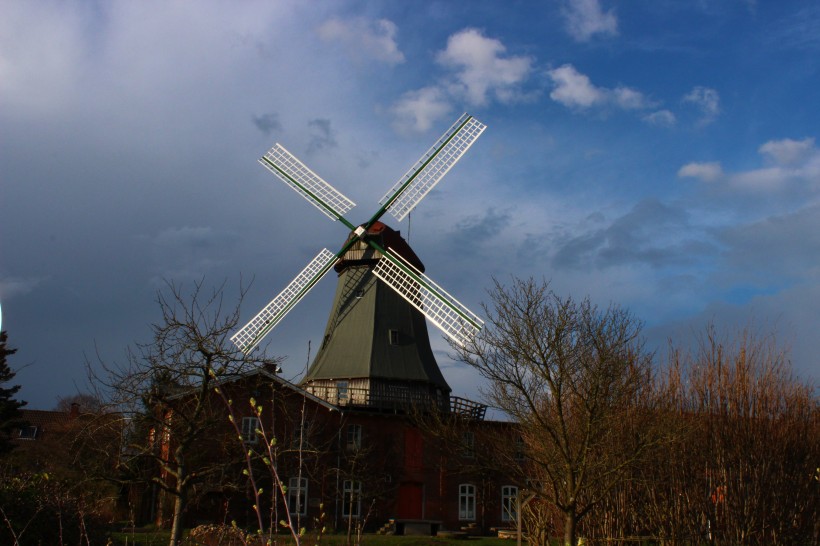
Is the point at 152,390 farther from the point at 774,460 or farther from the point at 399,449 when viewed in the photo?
the point at 399,449

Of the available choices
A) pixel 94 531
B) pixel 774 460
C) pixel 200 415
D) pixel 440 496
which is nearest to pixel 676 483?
pixel 774 460

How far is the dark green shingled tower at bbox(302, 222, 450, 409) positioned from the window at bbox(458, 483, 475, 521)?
12.5ft

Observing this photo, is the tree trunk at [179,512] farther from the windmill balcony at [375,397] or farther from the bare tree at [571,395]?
the windmill balcony at [375,397]

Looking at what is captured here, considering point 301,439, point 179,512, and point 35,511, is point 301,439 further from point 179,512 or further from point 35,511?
point 35,511

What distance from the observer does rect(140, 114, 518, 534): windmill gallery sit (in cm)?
2970

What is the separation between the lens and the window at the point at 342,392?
A: 103ft

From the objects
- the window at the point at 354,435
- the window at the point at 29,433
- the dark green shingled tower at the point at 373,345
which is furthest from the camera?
the window at the point at 29,433

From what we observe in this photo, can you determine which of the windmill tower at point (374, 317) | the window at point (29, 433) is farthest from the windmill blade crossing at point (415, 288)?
A: the window at point (29, 433)

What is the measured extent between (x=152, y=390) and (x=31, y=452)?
30948mm

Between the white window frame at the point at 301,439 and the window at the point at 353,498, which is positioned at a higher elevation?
the white window frame at the point at 301,439

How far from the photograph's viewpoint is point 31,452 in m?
38.3

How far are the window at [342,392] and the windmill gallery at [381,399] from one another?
49 mm

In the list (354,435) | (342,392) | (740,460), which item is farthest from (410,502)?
(740,460)

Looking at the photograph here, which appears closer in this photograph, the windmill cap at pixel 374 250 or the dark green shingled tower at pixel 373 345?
the dark green shingled tower at pixel 373 345
